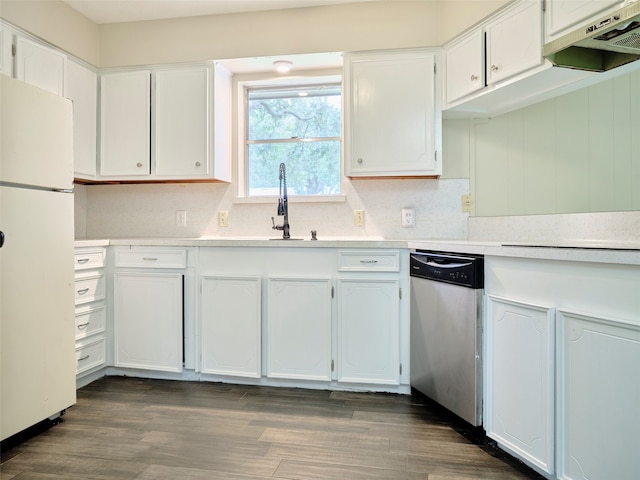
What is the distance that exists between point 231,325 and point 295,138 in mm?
1517

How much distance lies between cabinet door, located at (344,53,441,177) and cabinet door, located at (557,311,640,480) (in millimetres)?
1546

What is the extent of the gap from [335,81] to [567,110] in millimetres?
1613

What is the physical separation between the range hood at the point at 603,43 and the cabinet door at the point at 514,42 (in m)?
0.29

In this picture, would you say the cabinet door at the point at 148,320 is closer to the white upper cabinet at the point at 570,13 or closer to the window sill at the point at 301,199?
the window sill at the point at 301,199

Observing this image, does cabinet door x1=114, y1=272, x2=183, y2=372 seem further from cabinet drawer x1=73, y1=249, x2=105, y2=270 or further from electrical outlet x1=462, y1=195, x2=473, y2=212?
electrical outlet x1=462, y1=195, x2=473, y2=212

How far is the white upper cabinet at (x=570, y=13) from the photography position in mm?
1746

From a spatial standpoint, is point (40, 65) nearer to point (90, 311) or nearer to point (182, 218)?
point (182, 218)

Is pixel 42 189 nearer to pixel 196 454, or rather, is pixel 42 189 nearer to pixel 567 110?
pixel 196 454

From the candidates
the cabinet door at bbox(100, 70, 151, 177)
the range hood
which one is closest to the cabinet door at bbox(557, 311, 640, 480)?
the range hood

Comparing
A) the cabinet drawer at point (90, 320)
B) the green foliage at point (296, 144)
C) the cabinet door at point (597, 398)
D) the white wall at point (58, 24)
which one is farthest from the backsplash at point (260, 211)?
the cabinet door at point (597, 398)

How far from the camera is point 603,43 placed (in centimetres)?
155

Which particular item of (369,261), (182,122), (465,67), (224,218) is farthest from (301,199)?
(465,67)

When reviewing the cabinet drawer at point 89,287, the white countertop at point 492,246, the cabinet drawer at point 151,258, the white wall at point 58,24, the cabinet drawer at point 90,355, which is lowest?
the cabinet drawer at point 90,355

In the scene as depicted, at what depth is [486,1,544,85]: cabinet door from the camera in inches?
82.1
